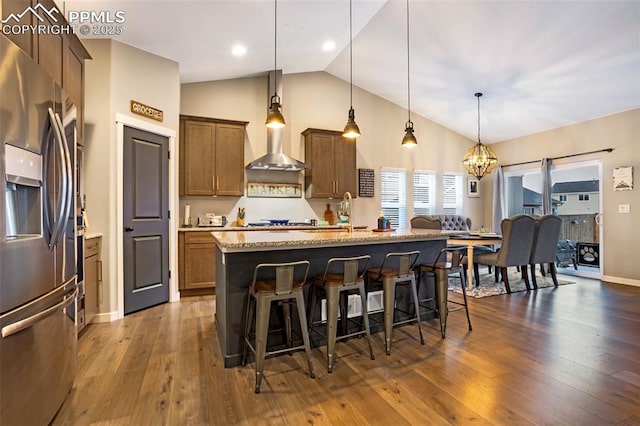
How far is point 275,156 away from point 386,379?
3.76 m

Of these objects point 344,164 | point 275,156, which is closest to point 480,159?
point 344,164

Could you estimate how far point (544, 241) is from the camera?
16.7 feet

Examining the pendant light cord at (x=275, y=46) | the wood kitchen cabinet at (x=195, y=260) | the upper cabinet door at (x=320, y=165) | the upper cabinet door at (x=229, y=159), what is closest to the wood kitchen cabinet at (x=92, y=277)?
the wood kitchen cabinet at (x=195, y=260)

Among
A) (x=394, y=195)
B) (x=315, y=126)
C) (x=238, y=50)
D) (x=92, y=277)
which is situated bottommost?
(x=92, y=277)

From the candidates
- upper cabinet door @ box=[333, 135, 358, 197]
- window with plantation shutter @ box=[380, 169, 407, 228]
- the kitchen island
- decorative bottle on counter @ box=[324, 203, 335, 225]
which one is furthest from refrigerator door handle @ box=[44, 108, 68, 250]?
window with plantation shutter @ box=[380, 169, 407, 228]

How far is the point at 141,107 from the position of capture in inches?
155

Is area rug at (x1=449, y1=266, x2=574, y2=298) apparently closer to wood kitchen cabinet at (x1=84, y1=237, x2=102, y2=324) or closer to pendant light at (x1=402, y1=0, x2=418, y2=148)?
pendant light at (x1=402, y1=0, x2=418, y2=148)

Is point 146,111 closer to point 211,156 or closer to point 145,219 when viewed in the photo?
point 211,156

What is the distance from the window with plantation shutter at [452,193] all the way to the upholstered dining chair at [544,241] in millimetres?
2381

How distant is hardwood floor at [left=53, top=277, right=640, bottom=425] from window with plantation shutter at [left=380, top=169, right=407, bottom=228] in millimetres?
3499

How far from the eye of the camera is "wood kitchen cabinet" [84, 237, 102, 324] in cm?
324

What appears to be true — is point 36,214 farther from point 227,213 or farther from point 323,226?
point 323,226

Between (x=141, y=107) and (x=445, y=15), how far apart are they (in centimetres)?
387

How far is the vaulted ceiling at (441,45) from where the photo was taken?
11.9 feet
